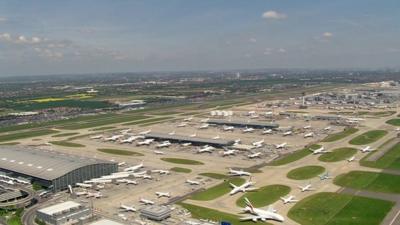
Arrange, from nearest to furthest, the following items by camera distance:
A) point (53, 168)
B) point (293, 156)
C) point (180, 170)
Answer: point (53, 168) < point (180, 170) < point (293, 156)

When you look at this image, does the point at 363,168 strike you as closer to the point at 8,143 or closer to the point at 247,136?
the point at 247,136

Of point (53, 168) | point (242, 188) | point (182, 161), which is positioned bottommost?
point (182, 161)

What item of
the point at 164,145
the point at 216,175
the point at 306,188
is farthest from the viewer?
the point at 164,145

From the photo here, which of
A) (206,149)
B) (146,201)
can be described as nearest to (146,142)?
(206,149)

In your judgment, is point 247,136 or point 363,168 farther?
point 247,136

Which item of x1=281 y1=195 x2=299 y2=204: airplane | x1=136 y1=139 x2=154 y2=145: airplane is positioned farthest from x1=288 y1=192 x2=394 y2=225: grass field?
x1=136 y1=139 x2=154 y2=145: airplane

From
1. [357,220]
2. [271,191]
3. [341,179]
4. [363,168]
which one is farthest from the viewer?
[363,168]

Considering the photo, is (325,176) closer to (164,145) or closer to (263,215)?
(263,215)

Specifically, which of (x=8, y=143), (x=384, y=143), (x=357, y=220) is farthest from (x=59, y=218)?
(x=384, y=143)
